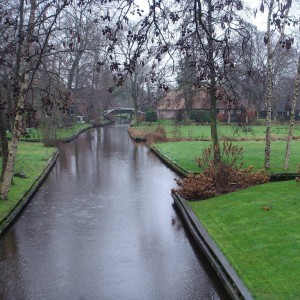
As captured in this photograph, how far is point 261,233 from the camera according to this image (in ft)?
32.5

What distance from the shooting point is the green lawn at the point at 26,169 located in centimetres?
1460

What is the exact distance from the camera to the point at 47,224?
43.3ft

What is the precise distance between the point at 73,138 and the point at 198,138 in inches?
615

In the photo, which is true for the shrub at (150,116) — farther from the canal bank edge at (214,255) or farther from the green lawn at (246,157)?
the canal bank edge at (214,255)

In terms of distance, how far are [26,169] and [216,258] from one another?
53.5 feet

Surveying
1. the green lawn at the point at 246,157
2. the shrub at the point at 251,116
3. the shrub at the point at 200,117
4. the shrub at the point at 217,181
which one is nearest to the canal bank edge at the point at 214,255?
the shrub at the point at 217,181

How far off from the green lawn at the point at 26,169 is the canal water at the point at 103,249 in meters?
0.63

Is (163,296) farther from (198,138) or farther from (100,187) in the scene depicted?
(198,138)

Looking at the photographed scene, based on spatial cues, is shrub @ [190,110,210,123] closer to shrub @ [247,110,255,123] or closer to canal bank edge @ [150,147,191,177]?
shrub @ [247,110,255,123]

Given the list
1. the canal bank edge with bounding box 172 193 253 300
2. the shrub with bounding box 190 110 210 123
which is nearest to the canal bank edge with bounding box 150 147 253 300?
the canal bank edge with bounding box 172 193 253 300

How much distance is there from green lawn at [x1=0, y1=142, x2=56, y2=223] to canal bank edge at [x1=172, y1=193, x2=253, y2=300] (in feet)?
19.0

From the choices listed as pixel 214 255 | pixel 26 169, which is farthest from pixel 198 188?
pixel 26 169

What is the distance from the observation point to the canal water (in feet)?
26.9

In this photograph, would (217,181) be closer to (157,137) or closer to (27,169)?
(27,169)
